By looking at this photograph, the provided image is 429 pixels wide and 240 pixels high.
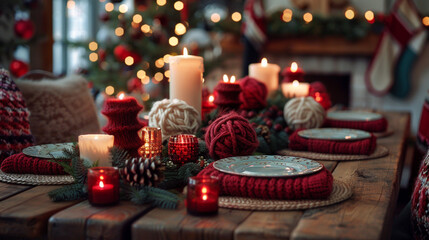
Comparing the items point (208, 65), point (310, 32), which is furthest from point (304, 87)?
point (310, 32)

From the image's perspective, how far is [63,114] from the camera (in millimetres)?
1769

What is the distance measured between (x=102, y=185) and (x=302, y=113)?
2.71 feet

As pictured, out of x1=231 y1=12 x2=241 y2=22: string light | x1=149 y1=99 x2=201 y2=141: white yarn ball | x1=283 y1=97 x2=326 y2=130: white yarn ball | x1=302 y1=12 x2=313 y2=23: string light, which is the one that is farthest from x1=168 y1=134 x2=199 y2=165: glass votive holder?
x1=231 y1=12 x2=241 y2=22: string light

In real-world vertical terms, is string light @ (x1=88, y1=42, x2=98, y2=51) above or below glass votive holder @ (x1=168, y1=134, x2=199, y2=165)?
above

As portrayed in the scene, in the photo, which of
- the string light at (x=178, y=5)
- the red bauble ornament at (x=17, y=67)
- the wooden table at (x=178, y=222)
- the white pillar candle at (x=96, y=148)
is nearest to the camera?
the wooden table at (x=178, y=222)

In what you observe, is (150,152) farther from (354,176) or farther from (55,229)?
(354,176)

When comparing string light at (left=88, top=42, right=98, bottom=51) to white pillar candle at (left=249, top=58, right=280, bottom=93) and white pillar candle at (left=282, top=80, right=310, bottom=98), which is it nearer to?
white pillar candle at (left=249, top=58, right=280, bottom=93)

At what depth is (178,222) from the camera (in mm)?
769

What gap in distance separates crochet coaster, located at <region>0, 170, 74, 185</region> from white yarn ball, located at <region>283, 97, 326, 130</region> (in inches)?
29.1

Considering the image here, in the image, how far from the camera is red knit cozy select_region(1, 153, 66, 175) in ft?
3.42

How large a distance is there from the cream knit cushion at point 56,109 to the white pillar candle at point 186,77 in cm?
48

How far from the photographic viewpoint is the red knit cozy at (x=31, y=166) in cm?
104

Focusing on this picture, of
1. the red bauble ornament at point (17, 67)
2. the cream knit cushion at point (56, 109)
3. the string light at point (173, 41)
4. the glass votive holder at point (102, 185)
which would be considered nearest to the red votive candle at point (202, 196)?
the glass votive holder at point (102, 185)

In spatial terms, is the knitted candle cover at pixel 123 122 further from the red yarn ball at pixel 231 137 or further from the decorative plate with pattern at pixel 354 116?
the decorative plate with pattern at pixel 354 116
